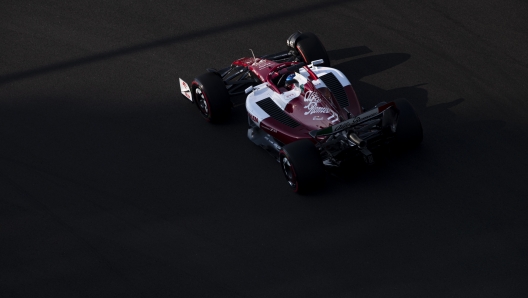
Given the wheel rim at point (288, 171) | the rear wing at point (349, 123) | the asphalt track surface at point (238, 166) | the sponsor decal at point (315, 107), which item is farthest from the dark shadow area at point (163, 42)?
the rear wing at point (349, 123)

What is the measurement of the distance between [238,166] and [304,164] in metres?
1.53

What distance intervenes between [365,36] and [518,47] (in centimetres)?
284

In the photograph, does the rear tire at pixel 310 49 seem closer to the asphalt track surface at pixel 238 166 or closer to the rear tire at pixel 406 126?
the asphalt track surface at pixel 238 166

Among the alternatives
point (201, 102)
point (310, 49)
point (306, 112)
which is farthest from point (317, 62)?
point (201, 102)

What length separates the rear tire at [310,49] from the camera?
42.5ft

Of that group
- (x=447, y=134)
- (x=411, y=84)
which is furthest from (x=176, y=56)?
(x=447, y=134)

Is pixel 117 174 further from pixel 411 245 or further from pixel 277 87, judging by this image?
pixel 411 245

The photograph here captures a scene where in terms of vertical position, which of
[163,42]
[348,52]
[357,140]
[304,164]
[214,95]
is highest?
[163,42]

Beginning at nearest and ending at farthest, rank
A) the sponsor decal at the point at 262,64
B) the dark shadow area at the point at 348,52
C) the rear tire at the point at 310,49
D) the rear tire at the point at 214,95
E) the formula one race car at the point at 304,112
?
1. the formula one race car at the point at 304,112
2. the rear tire at the point at 214,95
3. the sponsor decal at the point at 262,64
4. the rear tire at the point at 310,49
5. the dark shadow area at the point at 348,52

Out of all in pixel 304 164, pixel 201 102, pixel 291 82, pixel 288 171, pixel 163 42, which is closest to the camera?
pixel 304 164

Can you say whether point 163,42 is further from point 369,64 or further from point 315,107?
point 315,107

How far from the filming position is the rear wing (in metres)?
10.2

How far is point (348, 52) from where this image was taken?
14047 millimetres

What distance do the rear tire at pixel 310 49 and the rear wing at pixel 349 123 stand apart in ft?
9.29
